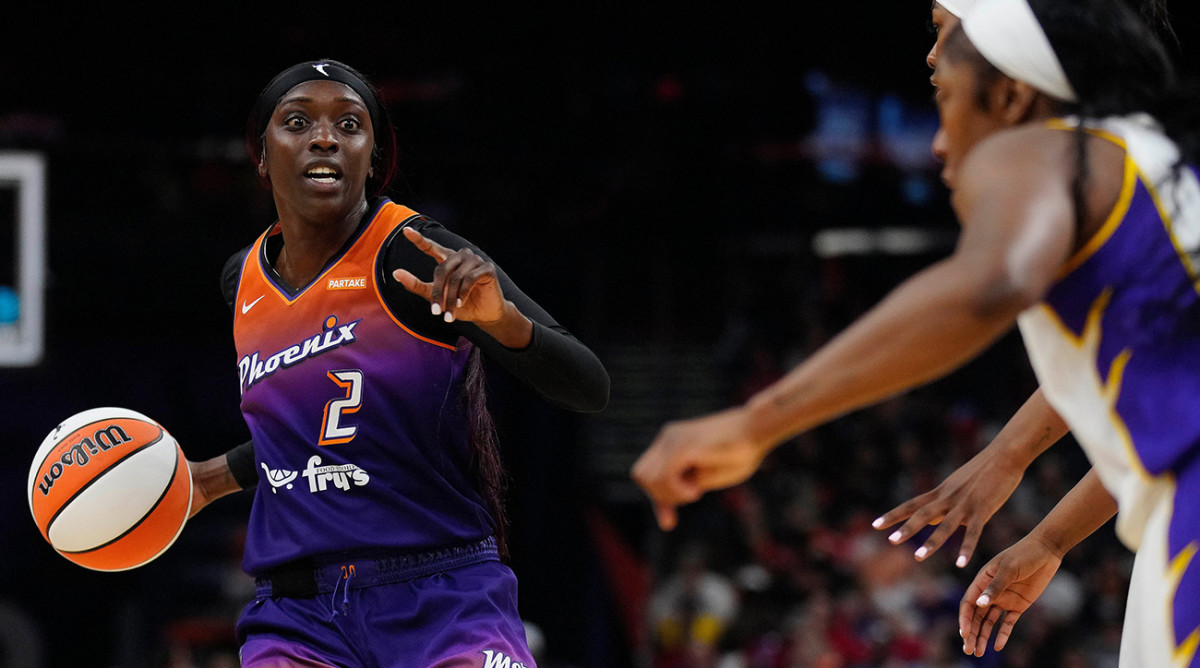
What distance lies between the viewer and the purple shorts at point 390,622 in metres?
3.01

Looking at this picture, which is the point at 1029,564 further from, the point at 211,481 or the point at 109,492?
the point at 109,492

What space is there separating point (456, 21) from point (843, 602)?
8.80 m

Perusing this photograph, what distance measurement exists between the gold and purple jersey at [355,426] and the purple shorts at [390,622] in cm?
7

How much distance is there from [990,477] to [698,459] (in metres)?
1.21

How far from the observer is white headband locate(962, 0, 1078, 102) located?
2.10 m

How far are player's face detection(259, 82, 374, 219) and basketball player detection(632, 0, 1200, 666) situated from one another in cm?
161

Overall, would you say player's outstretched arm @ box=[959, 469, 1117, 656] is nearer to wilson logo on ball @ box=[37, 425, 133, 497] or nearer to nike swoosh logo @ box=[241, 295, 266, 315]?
nike swoosh logo @ box=[241, 295, 266, 315]

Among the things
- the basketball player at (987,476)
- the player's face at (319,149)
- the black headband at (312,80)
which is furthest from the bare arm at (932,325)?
the black headband at (312,80)

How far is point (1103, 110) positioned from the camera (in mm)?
2102

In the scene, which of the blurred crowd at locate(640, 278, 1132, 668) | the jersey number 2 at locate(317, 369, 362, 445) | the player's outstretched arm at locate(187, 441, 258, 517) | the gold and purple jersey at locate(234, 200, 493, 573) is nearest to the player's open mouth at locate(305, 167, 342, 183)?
the gold and purple jersey at locate(234, 200, 493, 573)

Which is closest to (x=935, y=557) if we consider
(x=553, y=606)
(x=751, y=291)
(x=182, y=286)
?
(x=553, y=606)

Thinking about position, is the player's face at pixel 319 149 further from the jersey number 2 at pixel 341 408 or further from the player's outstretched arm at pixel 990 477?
the player's outstretched arm at pixel 990 477

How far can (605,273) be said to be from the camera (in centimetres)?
1455

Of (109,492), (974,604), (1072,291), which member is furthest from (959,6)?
(109,492)
